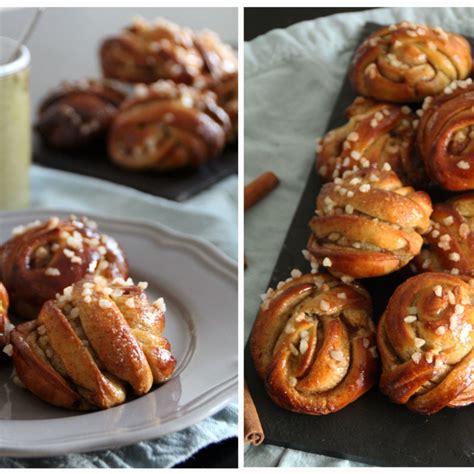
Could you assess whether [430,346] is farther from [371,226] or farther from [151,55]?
Result: [151,55]

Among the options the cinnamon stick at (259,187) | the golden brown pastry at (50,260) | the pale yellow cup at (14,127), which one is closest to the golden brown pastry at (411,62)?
the cinnamon stick at (259,187)

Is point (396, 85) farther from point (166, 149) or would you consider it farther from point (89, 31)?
point (89, 31)

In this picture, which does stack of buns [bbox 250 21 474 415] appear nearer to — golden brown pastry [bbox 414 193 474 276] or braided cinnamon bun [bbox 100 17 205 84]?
golden brown pastry [bbox 414 193 474 276]

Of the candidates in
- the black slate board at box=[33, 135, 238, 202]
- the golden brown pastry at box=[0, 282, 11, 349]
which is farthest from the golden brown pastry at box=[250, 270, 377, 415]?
the black slate board at box=[33, 135, 238, 202]

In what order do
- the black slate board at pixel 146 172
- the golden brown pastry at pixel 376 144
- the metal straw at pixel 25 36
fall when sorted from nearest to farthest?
the golden brown pastry at pixel 376 144 → the metal straw at pixel 25 36 → the black slate board at pixel 146 172

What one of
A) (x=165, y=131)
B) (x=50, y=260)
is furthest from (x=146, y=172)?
(x=50, y=260)

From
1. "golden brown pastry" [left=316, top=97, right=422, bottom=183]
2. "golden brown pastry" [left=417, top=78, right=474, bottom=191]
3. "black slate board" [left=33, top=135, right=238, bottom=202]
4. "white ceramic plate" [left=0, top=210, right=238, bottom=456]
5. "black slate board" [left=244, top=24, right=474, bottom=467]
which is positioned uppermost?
"golden brown pastry" [left=417, top=78, right=474, bottom=191]

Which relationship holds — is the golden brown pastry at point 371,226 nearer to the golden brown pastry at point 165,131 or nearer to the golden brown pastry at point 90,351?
the golden brown pastry at point 90,351
